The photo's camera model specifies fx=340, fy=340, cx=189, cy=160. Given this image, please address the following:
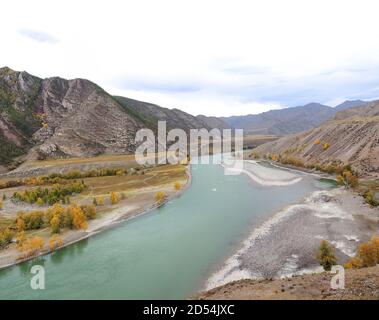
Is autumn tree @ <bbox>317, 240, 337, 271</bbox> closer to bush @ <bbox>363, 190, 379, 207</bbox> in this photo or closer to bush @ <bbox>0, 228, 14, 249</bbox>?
bush @ <bbox>363, 190, 379, 207</bbox>

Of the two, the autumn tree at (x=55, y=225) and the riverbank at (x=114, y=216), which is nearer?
the riverbank at (x=114, y=216)

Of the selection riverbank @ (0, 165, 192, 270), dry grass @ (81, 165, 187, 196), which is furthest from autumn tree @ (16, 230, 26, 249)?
dry grass @ (81, 165, 187, 196)

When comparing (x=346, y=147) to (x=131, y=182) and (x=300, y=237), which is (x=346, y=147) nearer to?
(x=131, y=182)

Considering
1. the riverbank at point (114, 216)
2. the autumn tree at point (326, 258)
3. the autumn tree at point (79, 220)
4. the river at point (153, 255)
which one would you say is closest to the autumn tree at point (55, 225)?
the riverbank at point (114, 216)

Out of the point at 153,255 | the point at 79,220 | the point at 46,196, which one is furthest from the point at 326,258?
the point at 46,196

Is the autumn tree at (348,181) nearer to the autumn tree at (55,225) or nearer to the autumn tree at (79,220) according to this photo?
the autumn tree at (79,220)

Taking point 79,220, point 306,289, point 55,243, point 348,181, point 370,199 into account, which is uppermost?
point 348,181

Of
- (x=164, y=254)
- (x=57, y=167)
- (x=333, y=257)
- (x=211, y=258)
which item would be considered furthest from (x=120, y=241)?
(x=57, y=167)
